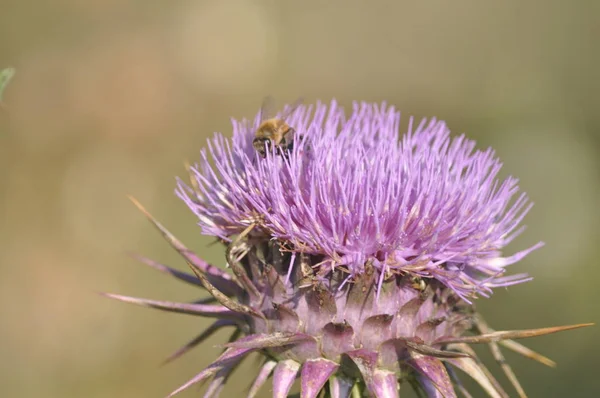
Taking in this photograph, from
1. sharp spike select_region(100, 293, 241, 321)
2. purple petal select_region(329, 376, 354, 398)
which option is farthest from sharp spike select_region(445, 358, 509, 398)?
sharp spike select_region(100, 293, 241, 321)

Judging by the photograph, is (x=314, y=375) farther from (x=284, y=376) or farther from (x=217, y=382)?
(x=217, y=382)

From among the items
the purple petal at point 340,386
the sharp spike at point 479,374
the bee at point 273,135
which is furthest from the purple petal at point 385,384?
the bee at point 273,135

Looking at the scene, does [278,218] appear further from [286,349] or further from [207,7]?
[207,7]

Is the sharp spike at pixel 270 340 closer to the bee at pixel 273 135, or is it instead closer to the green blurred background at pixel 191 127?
the bee at pixel 273 135

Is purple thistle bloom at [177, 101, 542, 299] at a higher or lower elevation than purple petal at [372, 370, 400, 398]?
higher

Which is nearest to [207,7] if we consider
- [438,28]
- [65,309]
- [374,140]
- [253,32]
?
[253,32]

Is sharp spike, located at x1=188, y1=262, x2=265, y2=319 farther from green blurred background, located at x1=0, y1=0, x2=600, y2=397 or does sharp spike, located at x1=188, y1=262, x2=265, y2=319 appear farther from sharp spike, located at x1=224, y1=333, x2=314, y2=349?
green blurred background, located at x1=0, y1=0, x2=600, y2=397

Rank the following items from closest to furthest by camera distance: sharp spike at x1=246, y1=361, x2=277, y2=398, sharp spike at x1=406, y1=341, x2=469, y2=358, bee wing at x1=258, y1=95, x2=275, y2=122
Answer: sharp spike at x1=406, y1=341, x2=469, y2=358, sharp spike at x1=246, y1=361, x2=277, y2=398, bee wing at x1=258, y1=95, x2=275, y2=122

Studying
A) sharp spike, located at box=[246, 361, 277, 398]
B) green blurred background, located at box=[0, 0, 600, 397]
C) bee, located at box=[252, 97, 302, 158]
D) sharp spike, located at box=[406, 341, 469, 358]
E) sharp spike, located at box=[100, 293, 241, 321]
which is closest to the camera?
sharp spike, located at box=[406, 341, 469, 358]
